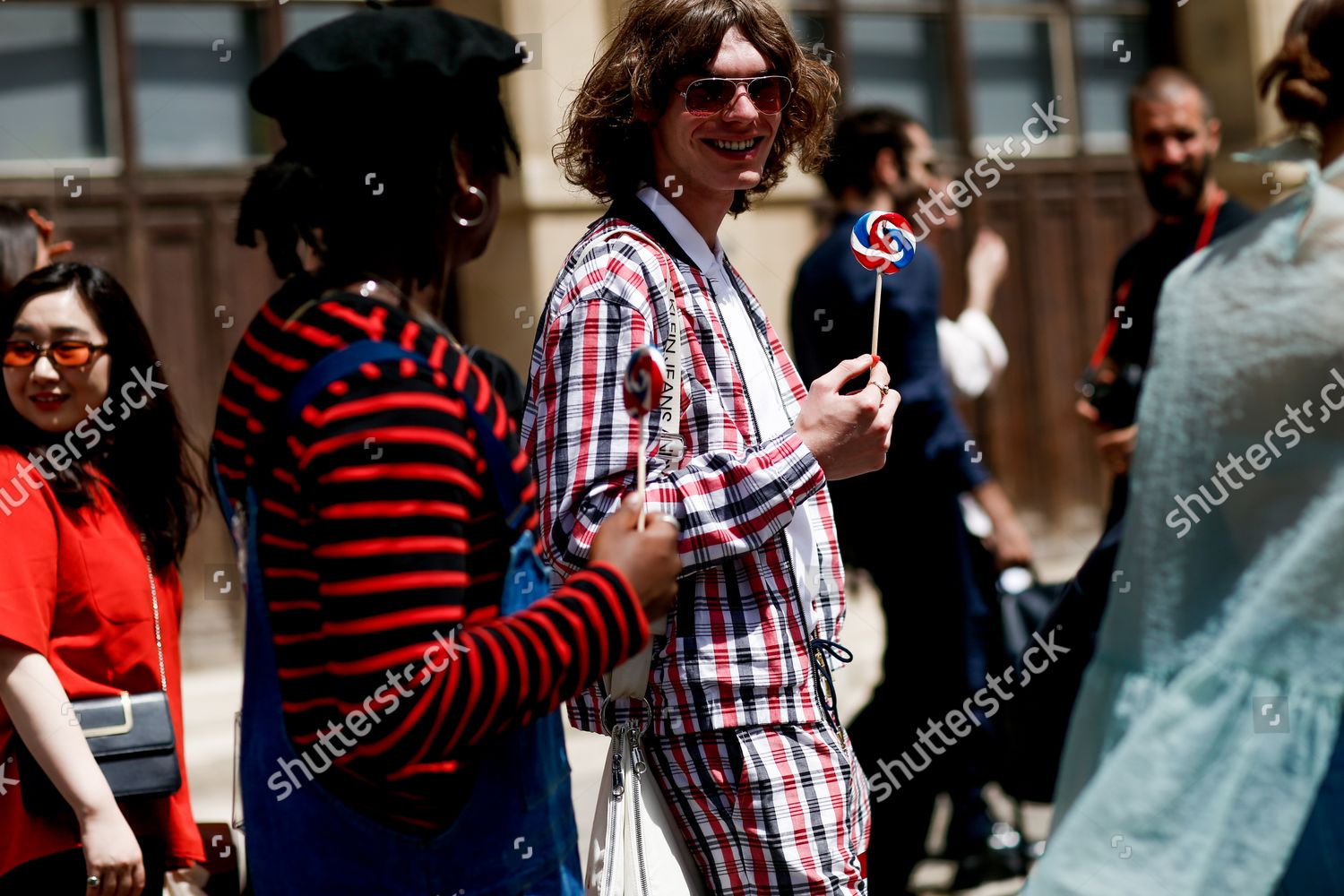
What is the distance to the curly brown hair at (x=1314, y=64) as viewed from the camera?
2277 millimetres

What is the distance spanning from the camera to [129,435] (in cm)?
286

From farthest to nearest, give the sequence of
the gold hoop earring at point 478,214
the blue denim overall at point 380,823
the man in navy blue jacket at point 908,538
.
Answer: the man in navy blue jacket at point 908,538 → the gold hoop earring at point 478,214 → the blue denim overall at point 380,823

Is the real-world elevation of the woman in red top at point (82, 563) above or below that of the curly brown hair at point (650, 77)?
below

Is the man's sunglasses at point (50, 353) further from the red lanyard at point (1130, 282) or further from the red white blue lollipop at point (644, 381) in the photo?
the red lanyard at point (1130, 282)

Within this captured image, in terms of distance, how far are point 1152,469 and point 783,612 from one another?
1.88ft

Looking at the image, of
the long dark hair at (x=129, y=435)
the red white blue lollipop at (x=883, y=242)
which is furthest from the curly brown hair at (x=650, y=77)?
the long dark hair at (x=129, y=435)

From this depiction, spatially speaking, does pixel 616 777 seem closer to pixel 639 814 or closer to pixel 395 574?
pixel 639 814

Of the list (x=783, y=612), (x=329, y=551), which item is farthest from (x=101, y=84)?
(x=329, y=551)

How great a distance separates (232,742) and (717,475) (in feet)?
11.4

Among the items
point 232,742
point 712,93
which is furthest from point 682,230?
point 232,742

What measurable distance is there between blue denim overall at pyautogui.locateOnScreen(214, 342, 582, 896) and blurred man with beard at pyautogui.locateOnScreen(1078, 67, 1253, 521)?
8.46 ft

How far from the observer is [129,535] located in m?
2.74

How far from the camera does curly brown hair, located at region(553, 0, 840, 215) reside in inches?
95.7

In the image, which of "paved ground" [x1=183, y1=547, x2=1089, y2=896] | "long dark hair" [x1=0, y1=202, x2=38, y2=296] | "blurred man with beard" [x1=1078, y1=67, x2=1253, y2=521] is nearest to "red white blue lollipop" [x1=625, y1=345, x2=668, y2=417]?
"long dark hair" [x1=0, y1=202, x2=38, y2=296]
